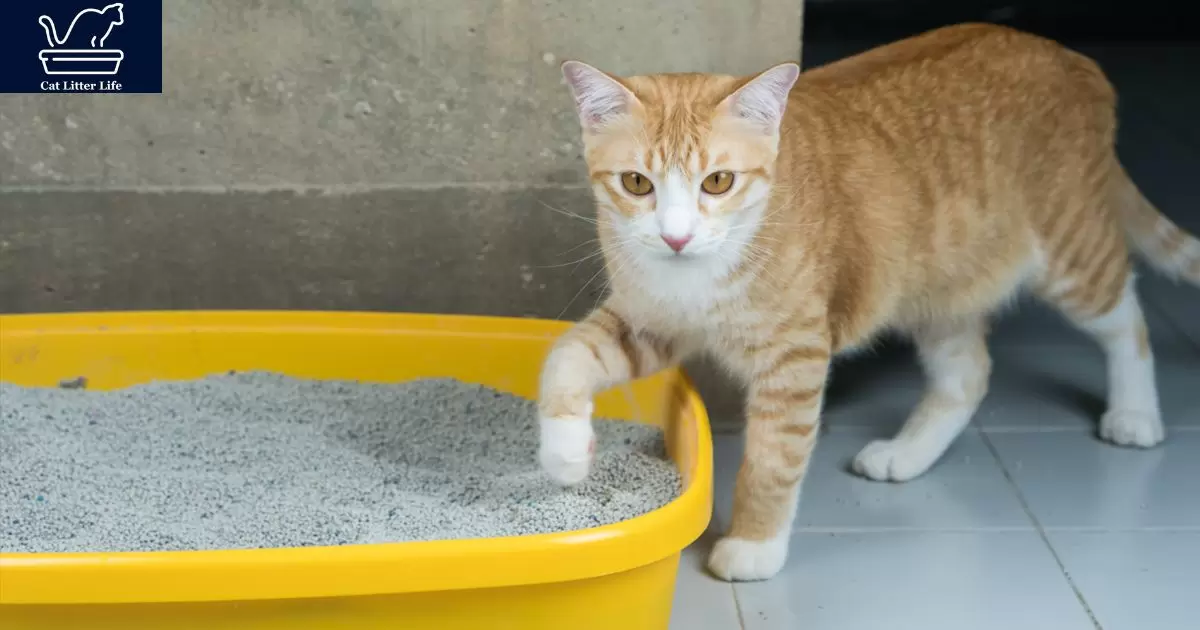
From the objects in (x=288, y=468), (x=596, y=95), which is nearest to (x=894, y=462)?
(x=596, y=95)

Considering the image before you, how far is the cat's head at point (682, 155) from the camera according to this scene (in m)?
1.59

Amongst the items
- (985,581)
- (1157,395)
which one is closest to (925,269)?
(985,581)

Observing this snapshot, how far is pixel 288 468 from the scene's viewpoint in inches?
73.9

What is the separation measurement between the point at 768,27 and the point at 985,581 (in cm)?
96

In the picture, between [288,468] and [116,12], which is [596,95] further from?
[116,12]

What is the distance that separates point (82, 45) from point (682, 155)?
3.82ft

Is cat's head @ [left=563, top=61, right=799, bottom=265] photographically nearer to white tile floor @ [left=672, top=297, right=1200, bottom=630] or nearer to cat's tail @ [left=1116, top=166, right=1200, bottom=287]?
white tile floor @ [left=672, top=297, right=1200, bottom=630]

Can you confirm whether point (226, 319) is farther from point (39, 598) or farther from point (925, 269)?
point (925, 269)

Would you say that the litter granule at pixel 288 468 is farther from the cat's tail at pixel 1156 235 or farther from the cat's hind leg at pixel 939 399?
the cat's tail at pixel 1156 235

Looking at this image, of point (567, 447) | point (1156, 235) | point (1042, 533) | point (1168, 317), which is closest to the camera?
point (567, 447)

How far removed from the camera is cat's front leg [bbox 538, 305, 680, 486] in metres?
1.68

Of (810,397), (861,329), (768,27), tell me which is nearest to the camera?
(810,397)

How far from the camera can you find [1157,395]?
232 centimetres

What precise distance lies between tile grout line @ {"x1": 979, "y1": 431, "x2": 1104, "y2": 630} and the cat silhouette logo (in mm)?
1673
